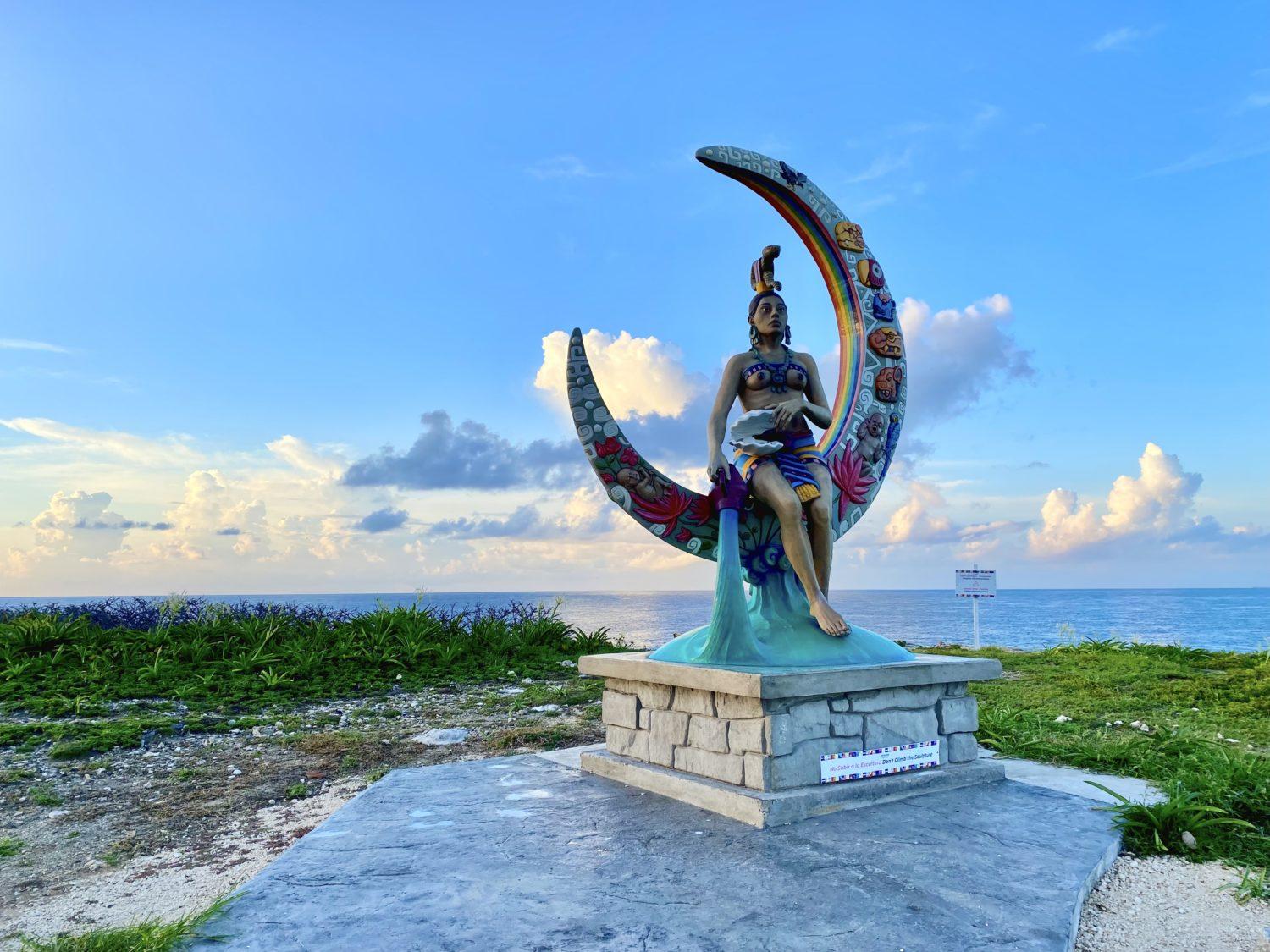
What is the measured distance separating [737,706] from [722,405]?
174cm

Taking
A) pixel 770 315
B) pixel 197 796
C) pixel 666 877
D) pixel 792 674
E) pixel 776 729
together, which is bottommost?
pixel 197 796

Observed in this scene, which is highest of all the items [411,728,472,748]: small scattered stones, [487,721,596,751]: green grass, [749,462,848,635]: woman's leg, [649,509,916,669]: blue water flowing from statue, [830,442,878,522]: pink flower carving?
[830,442,878,522]: pink flower carving

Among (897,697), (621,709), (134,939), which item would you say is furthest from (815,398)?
(134,939)

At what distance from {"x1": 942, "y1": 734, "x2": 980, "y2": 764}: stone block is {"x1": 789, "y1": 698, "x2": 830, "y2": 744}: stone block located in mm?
951

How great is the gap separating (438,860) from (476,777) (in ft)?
4.84

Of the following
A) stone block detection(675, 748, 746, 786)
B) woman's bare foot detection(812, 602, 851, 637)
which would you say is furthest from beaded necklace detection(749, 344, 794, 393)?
stone block detection(675, 748, 746, 786)

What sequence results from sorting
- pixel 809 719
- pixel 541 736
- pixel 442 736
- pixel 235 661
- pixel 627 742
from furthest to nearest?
pixel 235 661 < pixel 442 736 < pixel 541 736 < pixel 627 742 < pixel 809 719

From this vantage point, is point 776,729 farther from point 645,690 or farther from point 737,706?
point 645,690

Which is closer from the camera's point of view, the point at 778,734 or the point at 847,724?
the point at 778,734

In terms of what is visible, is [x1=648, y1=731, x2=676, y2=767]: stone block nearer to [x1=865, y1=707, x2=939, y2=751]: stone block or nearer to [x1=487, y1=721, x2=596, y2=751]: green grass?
[x1=865, y1=707, x2=939, y2=751]: stone block

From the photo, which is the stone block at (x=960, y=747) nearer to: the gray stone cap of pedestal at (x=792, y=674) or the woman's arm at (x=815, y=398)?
the gray stone cap of pedestal at (x=792, y=674)

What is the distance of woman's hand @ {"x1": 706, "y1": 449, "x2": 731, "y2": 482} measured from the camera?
15.9ft

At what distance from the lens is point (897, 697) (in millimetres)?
4598

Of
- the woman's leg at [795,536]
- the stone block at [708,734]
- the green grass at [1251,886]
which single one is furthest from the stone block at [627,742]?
the green grass at [1251,886]
